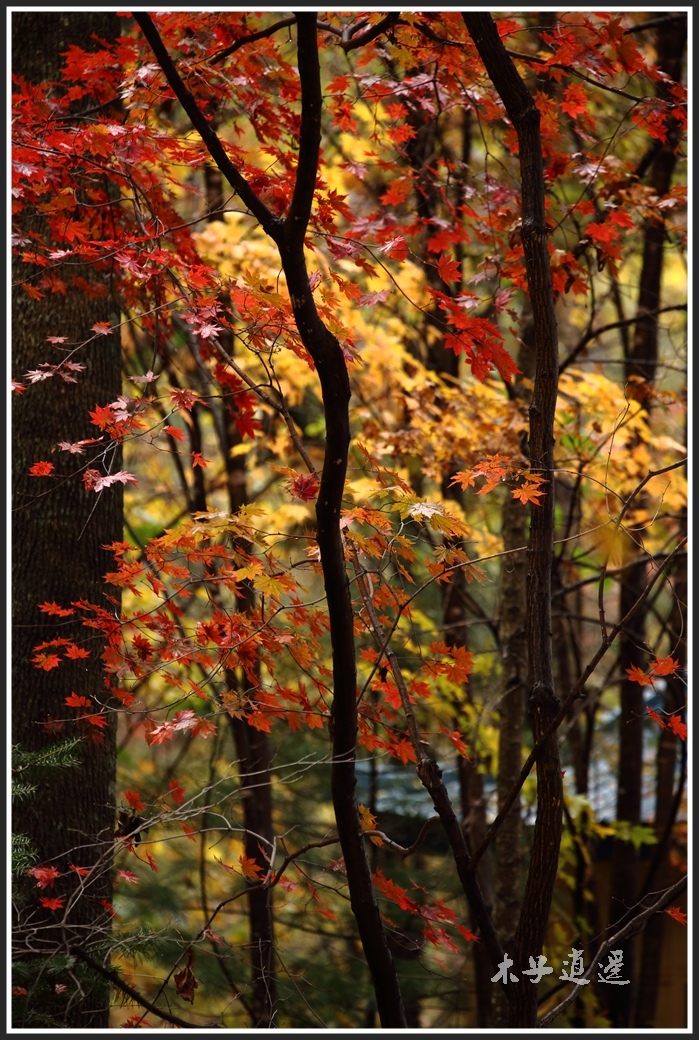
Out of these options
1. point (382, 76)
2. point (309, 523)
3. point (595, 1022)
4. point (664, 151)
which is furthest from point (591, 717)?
point (382, 76)

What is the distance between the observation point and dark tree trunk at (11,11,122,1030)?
3123 millimetres

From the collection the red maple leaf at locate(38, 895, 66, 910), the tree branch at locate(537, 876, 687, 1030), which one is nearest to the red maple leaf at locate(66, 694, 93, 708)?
the red maple leaf at locate(38, 895, 66, 910)

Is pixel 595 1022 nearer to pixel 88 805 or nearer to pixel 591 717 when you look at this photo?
pixel 591 717

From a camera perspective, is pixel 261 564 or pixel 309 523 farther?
pixel 309 523

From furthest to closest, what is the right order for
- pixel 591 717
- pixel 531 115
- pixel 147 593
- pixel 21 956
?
pixel 147 593, pixel 591 717, pixel 21 956, pixel 531 115

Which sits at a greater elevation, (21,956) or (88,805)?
(88,805)

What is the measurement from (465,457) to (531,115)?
218 centimetres

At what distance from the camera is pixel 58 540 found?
130 inches

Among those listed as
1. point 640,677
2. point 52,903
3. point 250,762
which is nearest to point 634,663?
point 250,762

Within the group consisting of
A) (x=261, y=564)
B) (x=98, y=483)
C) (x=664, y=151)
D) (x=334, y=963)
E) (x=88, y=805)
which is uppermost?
(x=664, y=151)

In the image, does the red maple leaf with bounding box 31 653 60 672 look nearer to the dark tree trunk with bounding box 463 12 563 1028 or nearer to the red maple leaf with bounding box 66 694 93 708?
the red maple leaf with bounding box 66 694 93 708

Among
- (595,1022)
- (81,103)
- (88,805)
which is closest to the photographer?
(88,805)

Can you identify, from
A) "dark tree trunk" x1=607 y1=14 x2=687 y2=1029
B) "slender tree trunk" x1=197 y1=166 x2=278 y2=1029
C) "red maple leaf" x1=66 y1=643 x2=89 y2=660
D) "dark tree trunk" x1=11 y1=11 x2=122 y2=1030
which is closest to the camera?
"red maple leaf" x1=66 y1=643 x2=89 y2=660

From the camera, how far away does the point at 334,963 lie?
6.57 meters
